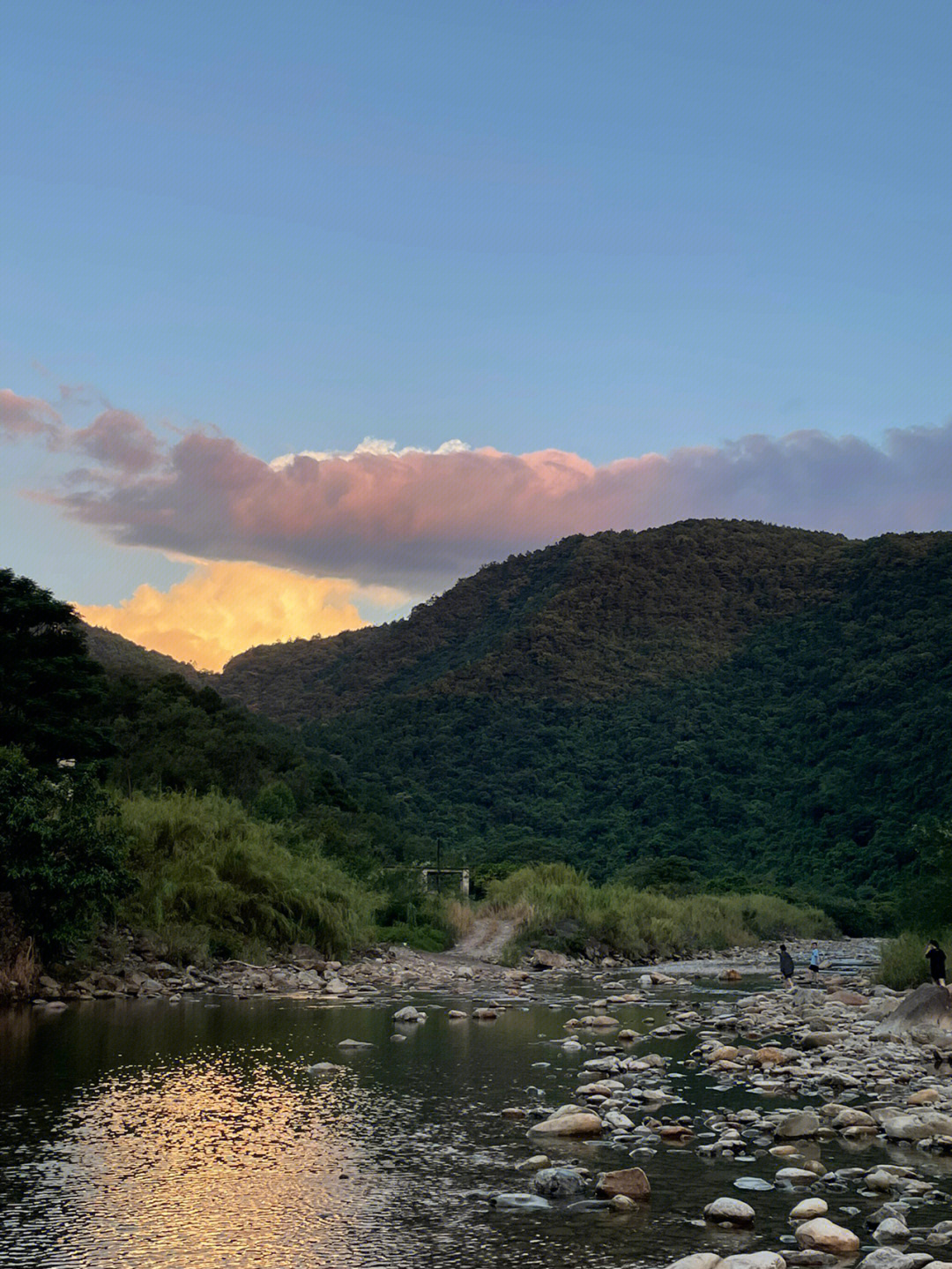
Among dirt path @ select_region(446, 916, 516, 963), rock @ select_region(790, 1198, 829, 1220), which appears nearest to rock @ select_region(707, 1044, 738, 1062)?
rock @ select_region(790, 1198, 829, 1220)

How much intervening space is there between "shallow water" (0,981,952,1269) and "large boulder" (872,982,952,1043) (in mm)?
→ 3995

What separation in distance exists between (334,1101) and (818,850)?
74.2 m

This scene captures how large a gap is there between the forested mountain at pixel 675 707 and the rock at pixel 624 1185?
2498 inches

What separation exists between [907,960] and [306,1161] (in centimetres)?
2463

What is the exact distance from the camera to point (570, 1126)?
1280 centimetres

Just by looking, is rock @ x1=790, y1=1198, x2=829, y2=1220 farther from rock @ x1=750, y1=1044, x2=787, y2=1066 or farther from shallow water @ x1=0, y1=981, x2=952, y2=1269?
rock @ x1=750, y1=1044, x2=787, y2=1066

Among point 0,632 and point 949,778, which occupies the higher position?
point 0,632

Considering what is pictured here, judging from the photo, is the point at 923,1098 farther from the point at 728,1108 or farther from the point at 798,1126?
the point at 798,1126

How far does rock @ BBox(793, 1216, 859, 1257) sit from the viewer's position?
8.72 m

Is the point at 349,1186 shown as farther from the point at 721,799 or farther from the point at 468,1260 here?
the point at 721,799

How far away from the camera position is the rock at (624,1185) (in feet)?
33.6

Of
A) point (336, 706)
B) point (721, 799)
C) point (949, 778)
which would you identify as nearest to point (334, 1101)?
point (949, 778)

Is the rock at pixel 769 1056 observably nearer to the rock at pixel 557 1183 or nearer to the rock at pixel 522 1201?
the rock at pixel 557 1183

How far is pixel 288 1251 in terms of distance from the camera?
867cm
